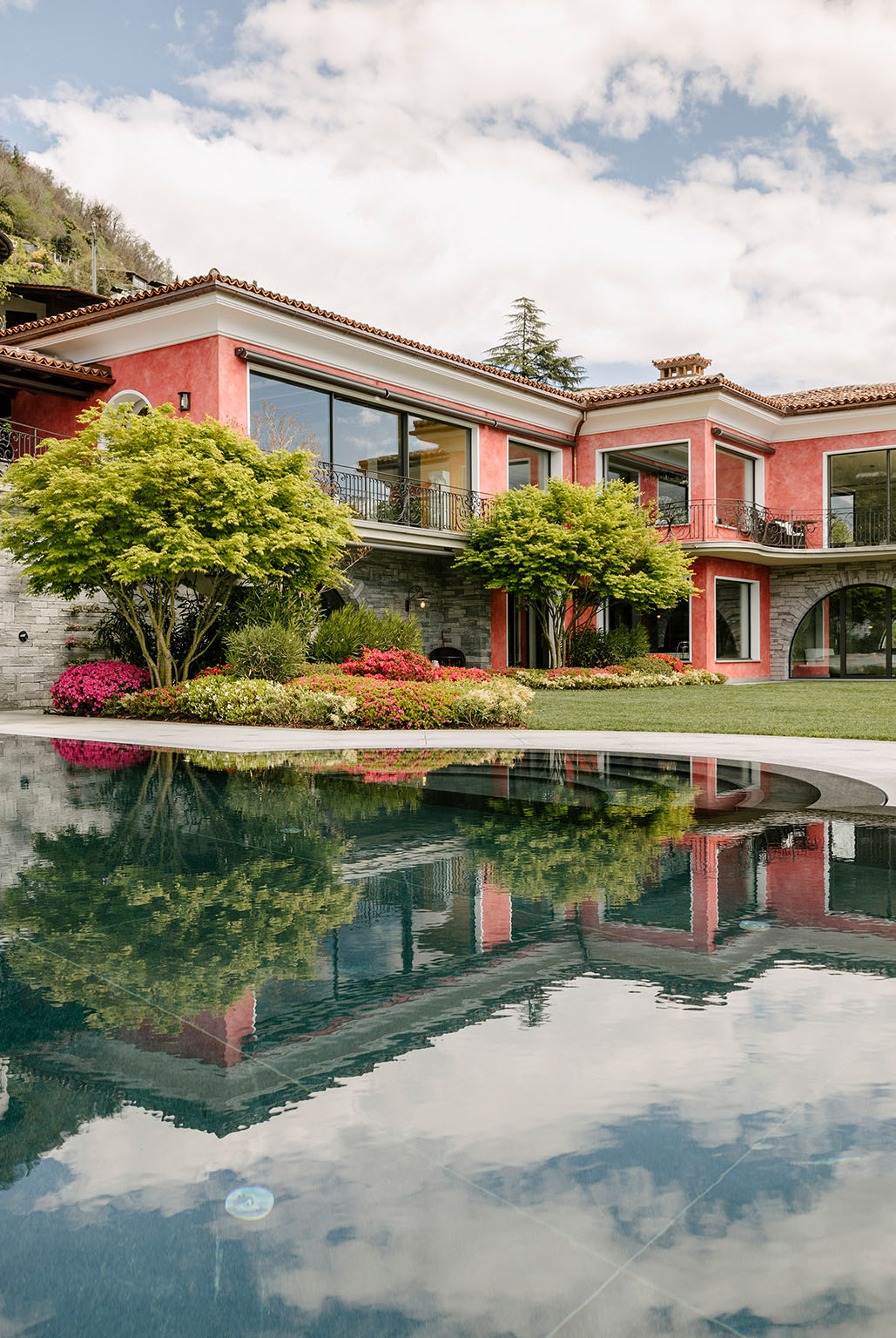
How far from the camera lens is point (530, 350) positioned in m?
39.7

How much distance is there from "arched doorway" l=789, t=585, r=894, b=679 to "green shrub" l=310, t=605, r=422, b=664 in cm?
1368

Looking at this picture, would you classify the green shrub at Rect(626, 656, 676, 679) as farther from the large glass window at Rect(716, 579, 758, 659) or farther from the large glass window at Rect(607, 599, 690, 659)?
the large glass window at Rect(716, 579, 758, 659)

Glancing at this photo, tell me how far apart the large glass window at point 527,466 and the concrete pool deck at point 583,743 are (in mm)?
13224

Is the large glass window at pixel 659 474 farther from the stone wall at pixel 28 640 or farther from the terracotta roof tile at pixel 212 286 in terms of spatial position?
the stone wall at pixel 28 640

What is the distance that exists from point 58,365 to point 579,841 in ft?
52.3

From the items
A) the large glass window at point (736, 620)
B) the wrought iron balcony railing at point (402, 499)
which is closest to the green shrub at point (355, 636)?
the wrought iron balcony railing at point (402, 499)

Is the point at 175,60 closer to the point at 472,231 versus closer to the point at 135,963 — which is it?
the point at 472,231

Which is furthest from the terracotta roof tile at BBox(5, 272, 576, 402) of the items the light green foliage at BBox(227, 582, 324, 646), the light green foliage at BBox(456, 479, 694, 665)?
the light green foliage at BBox(227, 582, 324, 646)

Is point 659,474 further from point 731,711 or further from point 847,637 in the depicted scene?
point 731,711

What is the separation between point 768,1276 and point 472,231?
31319 millimetres

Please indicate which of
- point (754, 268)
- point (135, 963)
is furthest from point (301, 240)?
point (135, 963)

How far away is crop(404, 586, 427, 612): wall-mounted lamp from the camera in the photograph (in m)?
21.9

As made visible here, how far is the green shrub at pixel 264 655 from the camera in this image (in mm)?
A: 13727

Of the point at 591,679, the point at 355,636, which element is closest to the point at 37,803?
the point at 355,636
